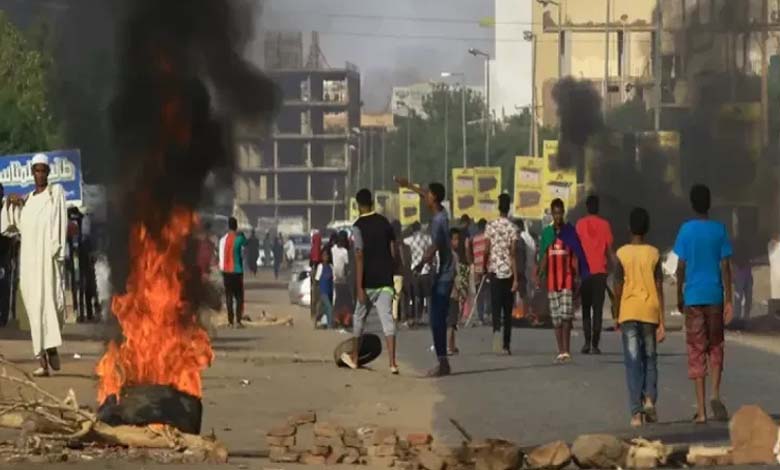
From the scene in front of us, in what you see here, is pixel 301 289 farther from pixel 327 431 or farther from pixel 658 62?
pixel 327 431

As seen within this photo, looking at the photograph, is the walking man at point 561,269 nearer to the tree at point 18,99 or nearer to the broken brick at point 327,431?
the broken brick at point 327,431

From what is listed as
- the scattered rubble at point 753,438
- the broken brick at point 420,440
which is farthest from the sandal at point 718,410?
the broken brick at point 420,440

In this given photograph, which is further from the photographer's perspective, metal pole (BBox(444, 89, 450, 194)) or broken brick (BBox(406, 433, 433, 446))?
metal pole (BBox(444, 89, 450, 194))

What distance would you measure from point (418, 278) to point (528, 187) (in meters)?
17.1

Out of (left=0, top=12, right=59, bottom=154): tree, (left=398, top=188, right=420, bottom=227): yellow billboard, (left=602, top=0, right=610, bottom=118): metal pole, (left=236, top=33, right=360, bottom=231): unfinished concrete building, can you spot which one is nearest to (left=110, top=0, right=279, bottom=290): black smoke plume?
(left=236, top=33, right=360, bottom=231): unfinished concrete building

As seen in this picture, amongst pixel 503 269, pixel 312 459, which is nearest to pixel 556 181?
pixel 503 269

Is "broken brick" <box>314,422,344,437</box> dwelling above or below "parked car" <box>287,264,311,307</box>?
above

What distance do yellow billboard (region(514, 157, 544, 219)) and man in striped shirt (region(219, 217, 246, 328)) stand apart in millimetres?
17755

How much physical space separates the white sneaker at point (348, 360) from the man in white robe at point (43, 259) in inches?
176

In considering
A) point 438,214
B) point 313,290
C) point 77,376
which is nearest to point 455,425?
point 77,376

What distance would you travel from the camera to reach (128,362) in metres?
13.5

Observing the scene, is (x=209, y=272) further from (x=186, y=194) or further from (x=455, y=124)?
(x=455, y=124)

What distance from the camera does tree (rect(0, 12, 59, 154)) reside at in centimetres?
4909

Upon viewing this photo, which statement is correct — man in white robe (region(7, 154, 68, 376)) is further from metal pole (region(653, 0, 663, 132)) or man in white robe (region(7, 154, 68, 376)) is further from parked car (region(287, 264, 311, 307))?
parked car (region(287, 264, 311, 307))
